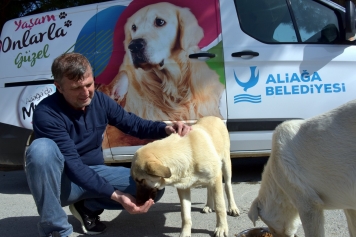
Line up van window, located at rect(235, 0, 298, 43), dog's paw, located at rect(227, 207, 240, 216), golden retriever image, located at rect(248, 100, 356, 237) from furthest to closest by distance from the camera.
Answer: van window, located at rect(235, 0, 298, 43)
dog's paw, located at rect(227, 207, 240, 216)
golden retriever image, located at rect(248, 100, 356, 237)

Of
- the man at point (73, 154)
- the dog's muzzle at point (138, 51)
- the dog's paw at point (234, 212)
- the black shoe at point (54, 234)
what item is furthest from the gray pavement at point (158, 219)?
the dog's muzzle at point (138, 51)

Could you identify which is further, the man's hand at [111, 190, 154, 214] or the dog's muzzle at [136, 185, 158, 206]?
the dog's muzzle at [136, 185, 158, 206]

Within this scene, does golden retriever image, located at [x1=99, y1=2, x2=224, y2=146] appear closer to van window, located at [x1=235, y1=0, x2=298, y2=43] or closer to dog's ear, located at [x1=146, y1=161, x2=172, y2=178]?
van window, located at [x1=235, y1=0, x2=298, y2=43]

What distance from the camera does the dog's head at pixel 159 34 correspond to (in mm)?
4828

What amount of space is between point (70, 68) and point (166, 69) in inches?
80.4

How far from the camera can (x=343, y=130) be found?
7.64ft

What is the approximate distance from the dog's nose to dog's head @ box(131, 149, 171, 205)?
2115mm

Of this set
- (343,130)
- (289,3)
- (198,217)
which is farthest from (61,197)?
(289,3)

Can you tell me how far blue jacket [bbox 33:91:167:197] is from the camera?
2.95 metres

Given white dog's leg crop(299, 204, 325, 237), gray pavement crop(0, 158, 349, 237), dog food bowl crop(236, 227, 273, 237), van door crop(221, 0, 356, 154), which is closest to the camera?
white dog's leg crop(299, 204, 325, 237)

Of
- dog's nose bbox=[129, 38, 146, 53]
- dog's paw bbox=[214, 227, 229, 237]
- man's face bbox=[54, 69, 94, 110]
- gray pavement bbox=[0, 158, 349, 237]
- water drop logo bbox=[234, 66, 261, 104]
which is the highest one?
dog's nose bbox=[129, 38, 146, 53]

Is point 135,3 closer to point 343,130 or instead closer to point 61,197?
point 61,197

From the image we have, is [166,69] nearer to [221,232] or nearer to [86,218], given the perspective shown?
[86,218]

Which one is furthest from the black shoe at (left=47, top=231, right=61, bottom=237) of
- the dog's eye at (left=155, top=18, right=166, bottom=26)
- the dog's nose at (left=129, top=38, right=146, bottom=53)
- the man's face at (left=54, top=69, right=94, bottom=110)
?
the dog's eye at (left=155, top=18, right=166, bottom=26)
